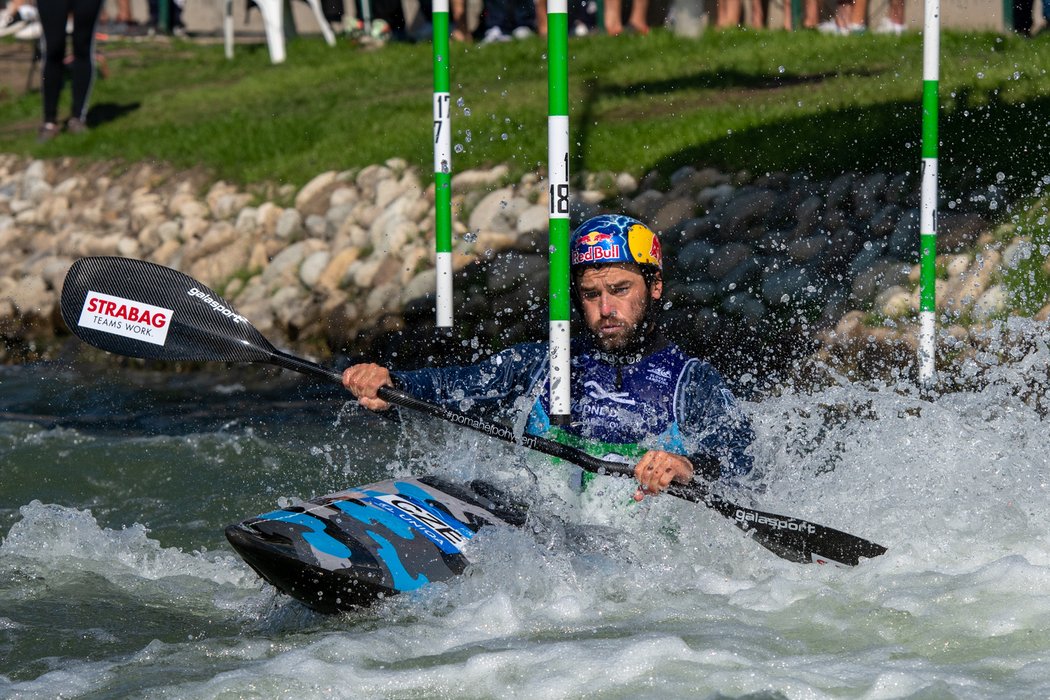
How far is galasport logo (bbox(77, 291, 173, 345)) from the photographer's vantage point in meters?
5.80

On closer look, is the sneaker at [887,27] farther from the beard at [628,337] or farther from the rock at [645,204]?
the beard at [628,337]

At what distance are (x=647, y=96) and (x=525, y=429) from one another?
6106mm

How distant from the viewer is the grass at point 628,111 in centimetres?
935

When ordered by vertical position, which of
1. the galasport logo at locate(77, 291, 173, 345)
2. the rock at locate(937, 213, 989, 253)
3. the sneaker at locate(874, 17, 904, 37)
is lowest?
the galasport logo at locate(77, 291, 173, 345)

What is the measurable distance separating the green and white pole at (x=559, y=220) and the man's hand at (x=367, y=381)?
604mm

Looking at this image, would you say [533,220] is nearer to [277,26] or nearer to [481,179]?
[481,179]

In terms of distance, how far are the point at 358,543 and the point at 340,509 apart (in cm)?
20

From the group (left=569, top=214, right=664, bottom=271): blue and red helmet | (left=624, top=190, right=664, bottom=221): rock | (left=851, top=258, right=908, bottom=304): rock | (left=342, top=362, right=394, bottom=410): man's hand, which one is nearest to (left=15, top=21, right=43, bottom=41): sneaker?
(left=624, top=190, right=664, bottom=221): rock

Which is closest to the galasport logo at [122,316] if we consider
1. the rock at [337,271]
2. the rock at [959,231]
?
the rock at [959,231]

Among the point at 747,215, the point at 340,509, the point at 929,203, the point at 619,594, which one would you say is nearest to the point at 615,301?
the point at 619,594

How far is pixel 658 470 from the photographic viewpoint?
495 cm

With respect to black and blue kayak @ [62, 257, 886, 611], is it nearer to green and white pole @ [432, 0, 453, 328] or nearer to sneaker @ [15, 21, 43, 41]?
green and white pole @ [432, 0, 453, 328]

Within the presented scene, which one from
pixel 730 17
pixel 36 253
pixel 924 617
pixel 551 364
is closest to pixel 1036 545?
pixel 924 617

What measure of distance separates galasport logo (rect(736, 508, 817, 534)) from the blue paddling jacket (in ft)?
0.75
